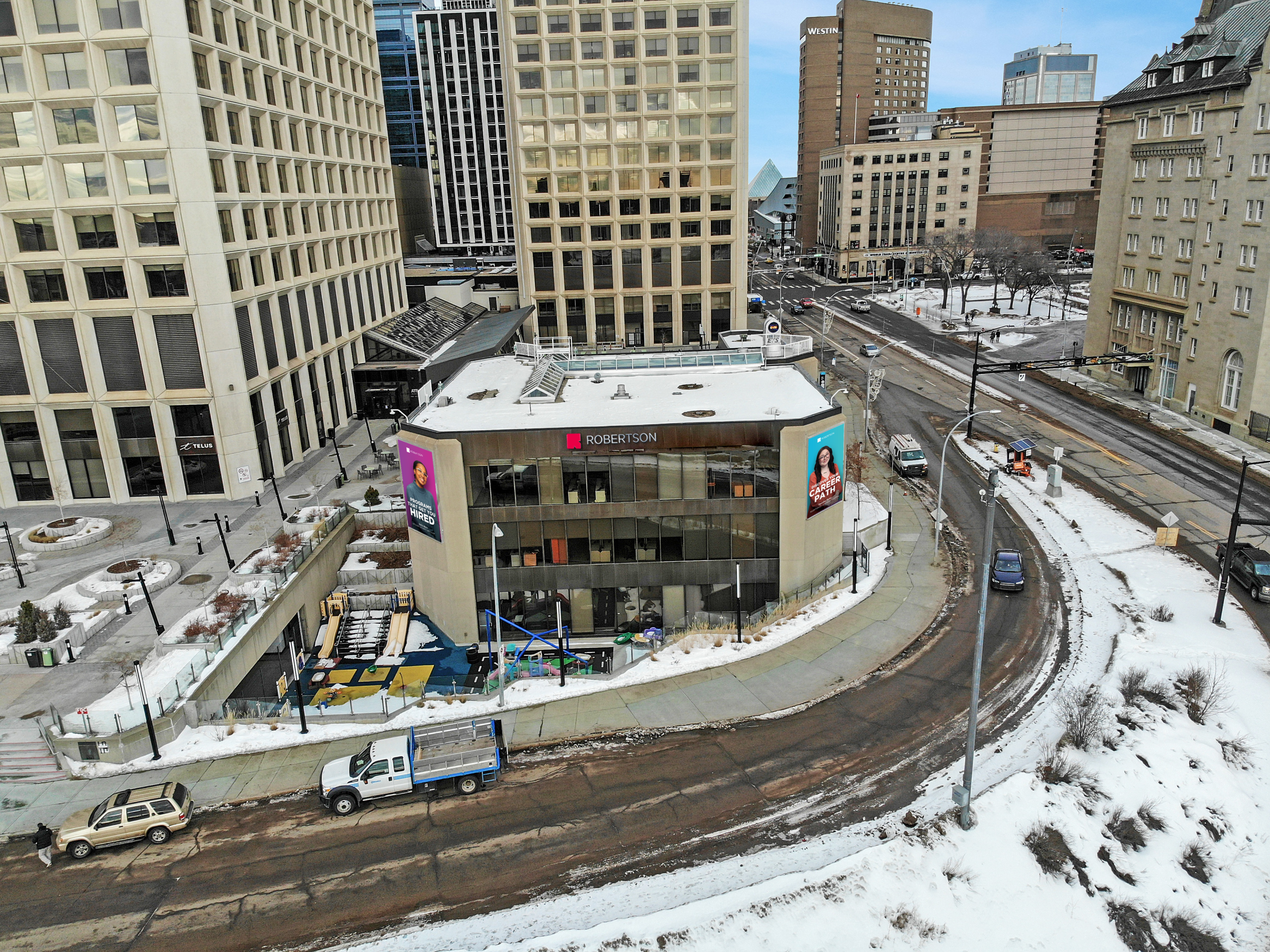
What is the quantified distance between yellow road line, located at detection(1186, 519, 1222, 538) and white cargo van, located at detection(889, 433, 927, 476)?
48.6 ft

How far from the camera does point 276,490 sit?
49500 mm

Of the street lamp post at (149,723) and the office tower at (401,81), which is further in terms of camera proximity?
the office tower at (401,81)

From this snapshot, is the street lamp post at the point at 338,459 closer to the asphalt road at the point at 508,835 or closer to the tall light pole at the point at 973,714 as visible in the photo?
the asphalt road at the point at 508,835

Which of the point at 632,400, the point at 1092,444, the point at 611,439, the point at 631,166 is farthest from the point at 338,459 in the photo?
the point at 1092,444

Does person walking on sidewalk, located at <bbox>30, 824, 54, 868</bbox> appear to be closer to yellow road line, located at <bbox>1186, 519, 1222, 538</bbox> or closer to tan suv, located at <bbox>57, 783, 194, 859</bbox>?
tan suv, located at <bbox>57, 783, 194, 859</bbox>

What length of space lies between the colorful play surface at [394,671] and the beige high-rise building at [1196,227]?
2110 inches

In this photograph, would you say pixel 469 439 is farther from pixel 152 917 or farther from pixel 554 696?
pixel 152 917

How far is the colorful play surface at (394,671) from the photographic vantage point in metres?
35.7

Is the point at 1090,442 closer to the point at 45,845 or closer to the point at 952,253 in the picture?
the point at 45,845

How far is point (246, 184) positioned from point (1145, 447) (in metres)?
61.3

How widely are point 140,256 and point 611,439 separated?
29837 mm

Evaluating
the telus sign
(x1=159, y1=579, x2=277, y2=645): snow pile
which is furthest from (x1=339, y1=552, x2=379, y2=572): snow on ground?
the telus sign

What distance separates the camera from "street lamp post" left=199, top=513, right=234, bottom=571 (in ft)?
133

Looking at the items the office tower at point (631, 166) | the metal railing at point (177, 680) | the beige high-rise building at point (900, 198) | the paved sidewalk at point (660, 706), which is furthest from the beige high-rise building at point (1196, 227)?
the beige high-rise building at point (900, 198)
